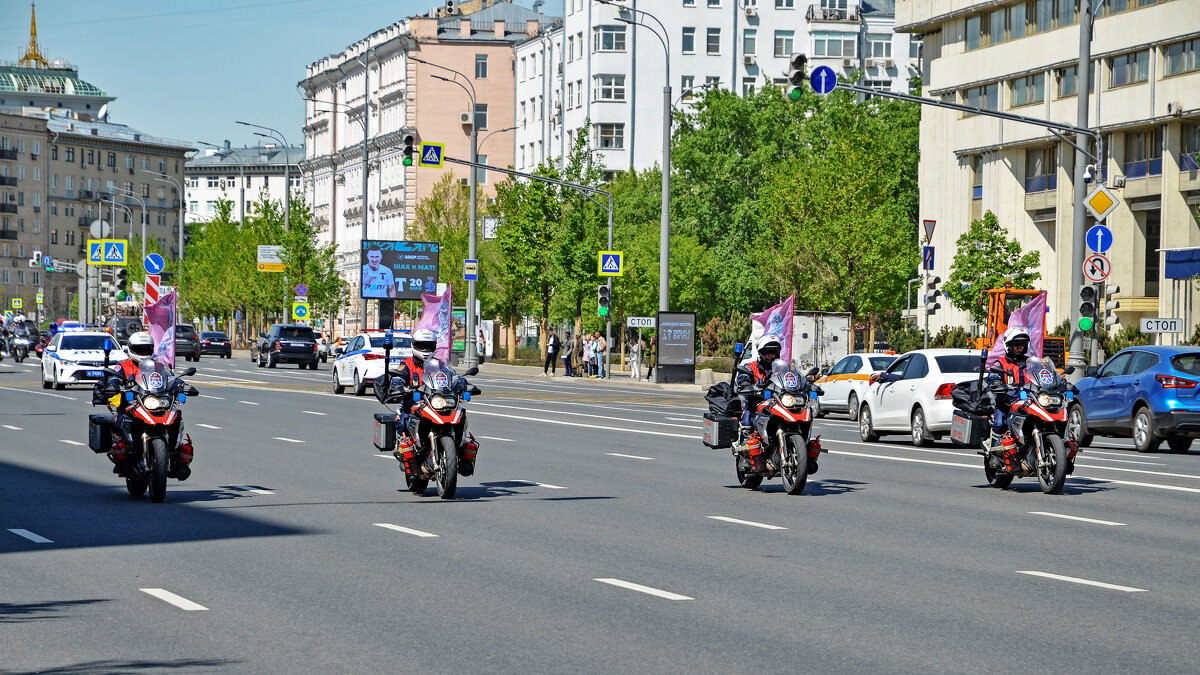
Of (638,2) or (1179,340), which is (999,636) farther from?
(638,2)

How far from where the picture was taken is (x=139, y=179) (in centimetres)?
19700

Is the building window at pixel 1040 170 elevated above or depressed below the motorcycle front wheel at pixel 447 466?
above

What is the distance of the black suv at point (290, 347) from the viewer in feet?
234

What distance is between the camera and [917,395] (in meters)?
28.0

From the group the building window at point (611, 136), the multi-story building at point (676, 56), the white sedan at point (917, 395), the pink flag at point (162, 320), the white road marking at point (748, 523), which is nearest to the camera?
the white road marking at point (748, 523)

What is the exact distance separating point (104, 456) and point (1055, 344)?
33.6 meters

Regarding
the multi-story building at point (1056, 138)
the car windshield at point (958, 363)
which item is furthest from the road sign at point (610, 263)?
the car windshield at point (958, 363)

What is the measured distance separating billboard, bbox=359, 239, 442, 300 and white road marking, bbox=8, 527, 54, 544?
2490 inches

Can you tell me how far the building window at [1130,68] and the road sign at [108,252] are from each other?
36.9 m

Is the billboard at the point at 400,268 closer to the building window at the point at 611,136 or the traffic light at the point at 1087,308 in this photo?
the building window at the point at 611,136

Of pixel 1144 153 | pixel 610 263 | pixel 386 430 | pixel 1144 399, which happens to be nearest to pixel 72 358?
pixel 610 263

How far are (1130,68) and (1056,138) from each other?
17.8ft

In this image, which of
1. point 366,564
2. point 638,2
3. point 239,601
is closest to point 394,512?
point 366,564

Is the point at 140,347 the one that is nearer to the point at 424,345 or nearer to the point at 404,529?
the point at 424,345
